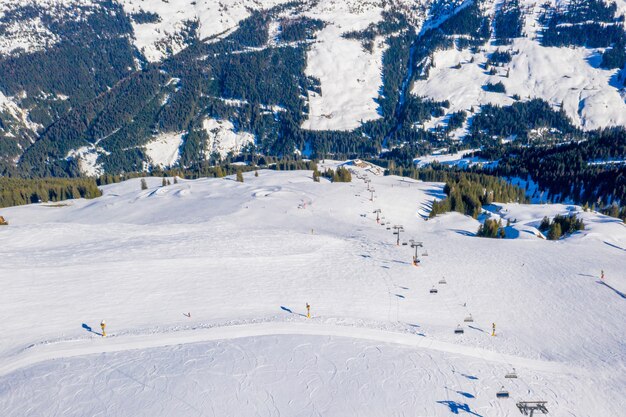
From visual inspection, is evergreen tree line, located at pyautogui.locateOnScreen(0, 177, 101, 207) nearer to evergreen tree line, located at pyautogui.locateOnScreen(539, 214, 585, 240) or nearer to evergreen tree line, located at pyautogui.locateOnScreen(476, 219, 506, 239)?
evergreen tree line, located at pyautogui.locateOnScreen(476, 219, 506, 239)

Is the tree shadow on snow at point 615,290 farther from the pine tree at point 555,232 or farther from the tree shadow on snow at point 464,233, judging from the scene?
the tree shadow on snow at point 464,233

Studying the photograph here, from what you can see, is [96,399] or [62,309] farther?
[62,309]

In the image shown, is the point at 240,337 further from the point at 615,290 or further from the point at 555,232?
the point at 555,232

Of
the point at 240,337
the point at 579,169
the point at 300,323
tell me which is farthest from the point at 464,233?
the point at 579,169

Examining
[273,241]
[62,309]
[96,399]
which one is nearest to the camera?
[96,399]

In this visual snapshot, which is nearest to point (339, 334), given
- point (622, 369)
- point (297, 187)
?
point (622, 369)

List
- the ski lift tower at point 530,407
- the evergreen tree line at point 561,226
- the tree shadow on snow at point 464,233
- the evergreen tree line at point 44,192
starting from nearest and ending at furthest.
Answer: the ski lift tower at point 530,407, the evergreen tree line at point 561,226, the tree shadow on snow at point 464,233, the evergreen tree line at point 44,192

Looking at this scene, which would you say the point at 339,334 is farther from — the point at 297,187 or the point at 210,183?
the point at 210,183

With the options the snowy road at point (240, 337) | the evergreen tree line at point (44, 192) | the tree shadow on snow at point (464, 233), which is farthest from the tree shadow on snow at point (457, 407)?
the evergreen tree line at point (44, 192)
